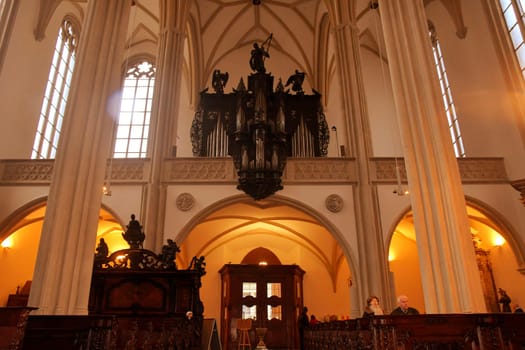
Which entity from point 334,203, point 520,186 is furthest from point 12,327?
point 520,186

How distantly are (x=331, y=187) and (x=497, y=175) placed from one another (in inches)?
169

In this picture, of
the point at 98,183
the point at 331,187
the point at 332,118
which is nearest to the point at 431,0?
the point at 332,118

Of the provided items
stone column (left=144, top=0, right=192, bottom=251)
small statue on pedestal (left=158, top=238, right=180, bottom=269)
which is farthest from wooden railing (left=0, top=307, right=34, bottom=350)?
stone column (left=144, top=0, right=192, bottom=251)

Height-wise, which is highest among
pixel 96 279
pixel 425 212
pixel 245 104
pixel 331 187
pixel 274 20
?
pixel 274 20

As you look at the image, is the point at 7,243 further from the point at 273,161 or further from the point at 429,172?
the point at 429,172

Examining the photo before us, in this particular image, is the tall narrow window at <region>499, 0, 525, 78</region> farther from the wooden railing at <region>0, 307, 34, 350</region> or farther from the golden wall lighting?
the golden wall lighting

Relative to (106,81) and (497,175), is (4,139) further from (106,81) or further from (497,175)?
(497,175)

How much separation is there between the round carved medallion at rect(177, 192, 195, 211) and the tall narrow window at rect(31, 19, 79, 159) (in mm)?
4833

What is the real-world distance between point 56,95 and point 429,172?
39.7 feet

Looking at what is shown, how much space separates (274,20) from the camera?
1756 cm

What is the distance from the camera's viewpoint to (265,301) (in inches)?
592

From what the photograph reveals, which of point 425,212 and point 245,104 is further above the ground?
point 245,104

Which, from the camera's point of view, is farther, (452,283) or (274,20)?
(274,20)

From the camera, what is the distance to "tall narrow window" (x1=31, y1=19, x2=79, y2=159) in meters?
13.2
